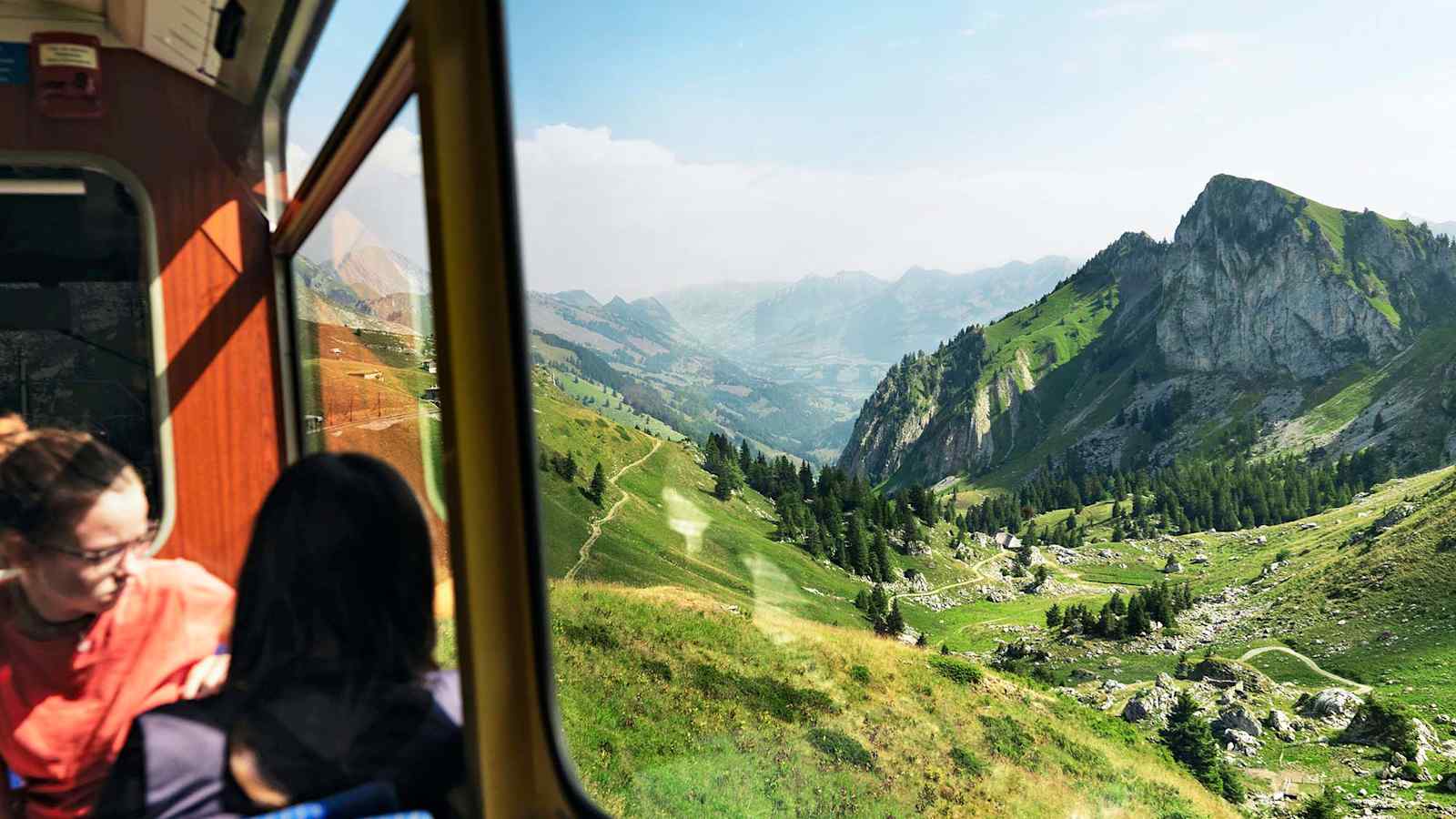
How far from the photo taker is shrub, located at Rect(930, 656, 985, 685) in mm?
5438

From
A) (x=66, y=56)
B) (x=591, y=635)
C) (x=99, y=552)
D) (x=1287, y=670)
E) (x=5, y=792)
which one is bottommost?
(x=591, y=635)

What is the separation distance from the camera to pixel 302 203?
180 cm

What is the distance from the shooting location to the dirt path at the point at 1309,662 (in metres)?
2.21

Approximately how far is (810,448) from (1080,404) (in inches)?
59.6

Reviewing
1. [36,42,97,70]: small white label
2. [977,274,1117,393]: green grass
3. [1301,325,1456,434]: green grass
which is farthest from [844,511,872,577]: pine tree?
[36,42,97,70]: small white label

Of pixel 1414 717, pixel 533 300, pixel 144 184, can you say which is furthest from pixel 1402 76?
pixel 144 184

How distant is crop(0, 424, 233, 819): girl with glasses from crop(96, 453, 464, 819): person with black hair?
0.49 feet

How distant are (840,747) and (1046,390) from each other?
413 centimetres

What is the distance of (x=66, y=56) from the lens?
172cm

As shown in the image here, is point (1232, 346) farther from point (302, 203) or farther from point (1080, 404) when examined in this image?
point (302, 203)

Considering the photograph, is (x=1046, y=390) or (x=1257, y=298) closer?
(x=1257, y=298)

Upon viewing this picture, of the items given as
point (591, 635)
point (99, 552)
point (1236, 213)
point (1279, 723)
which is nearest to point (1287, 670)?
point (1279, 723)

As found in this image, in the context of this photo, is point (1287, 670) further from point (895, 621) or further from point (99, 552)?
point (895, 621)

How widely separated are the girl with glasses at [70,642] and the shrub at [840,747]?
6.60 metres
